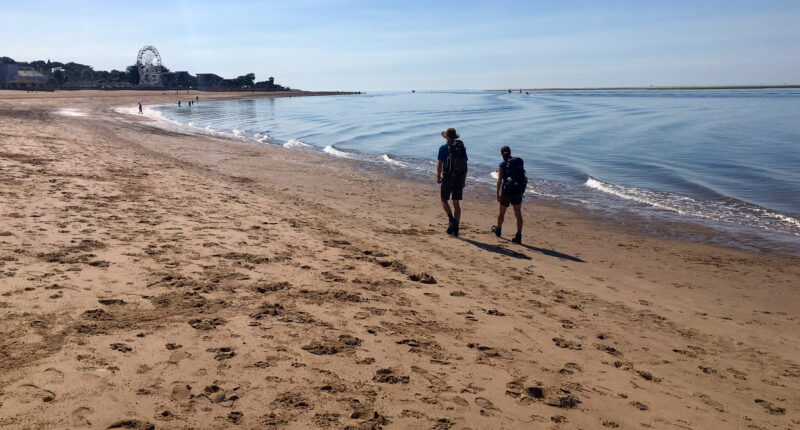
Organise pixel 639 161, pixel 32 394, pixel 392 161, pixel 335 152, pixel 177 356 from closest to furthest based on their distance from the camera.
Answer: pixel 32 394
pixel 177 356
pixel 639 161
pixel 392 161
pixel 335 152

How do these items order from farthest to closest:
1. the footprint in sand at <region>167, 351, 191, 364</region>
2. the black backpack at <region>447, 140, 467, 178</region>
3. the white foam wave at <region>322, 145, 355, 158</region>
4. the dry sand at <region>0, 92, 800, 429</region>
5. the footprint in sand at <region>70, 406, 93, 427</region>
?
1. the white foam wave at <region>322, 145, 355, 158</region>
2. the black backpack at <region>447, 140, 467, 178</region>
3. the footprint in sand at <region>167, 351, 191, 364</region>
4. the dry sand at <region>0, 92, 800, 429</region>
5. the footprint in sand at <region>70, 406, 93, 427</region>

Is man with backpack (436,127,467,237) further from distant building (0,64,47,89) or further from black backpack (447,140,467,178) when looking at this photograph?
distant building (0,64,47,89)

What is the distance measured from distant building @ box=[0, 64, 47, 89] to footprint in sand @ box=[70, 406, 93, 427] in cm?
11858

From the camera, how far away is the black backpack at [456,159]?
9078 mm

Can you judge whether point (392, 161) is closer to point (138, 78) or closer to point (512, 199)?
point (512, 199)

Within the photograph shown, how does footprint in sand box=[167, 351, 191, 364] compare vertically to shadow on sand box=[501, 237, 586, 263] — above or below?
above

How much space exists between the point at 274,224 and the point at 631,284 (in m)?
5.88

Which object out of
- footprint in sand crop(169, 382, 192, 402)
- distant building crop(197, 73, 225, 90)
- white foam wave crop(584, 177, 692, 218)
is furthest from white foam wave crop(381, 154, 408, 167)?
distant building crop(197, 73, 225, 90)

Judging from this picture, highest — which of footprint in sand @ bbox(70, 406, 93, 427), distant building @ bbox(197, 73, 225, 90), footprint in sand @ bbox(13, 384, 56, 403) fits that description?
distant building @ bbox(197, 73, 225, 90)

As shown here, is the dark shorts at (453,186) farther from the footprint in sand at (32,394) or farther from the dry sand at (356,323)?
the footprint in sand at (32,394)

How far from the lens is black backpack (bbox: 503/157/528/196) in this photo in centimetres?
924

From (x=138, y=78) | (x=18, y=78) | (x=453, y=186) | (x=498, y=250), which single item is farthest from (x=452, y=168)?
(x=138, y=78)

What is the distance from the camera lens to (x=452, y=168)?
9.26m

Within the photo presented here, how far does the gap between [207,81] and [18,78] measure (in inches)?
2724
